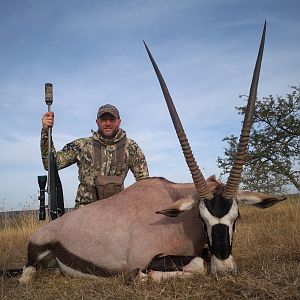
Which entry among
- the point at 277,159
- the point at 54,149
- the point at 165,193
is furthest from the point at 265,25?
the point at 277,159

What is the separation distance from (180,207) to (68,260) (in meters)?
1.29

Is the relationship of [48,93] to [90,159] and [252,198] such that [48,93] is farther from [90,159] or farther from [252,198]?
[252,198]

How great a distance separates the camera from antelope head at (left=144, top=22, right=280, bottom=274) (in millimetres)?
3339

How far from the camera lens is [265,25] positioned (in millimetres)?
3893

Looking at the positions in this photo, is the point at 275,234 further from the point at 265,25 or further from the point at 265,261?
the point at 265,25

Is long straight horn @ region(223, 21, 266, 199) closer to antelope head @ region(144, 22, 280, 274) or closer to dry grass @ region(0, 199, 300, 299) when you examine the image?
antelope head @ region(144, 22, 280, 274)

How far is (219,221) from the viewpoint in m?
3.41

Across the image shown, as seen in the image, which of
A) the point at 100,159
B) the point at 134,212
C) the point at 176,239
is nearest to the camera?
the point at 176,239

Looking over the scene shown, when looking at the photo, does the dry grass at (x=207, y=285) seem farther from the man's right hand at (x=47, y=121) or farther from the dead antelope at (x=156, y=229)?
the man's right hand at (x=47, y=121)

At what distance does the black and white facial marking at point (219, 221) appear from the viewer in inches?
131

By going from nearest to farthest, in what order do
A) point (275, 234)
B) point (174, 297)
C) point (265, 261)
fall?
point (174, 297), point (265, 261), point (275, 234)

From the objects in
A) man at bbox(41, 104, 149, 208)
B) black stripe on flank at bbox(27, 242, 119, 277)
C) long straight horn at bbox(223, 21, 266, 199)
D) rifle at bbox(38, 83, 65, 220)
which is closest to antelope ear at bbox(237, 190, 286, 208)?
long straight horn at bbox(223, 21, 266, 199)

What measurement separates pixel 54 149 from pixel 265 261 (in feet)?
10.3

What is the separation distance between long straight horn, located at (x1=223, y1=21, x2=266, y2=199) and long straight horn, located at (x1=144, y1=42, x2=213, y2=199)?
0.57ft
